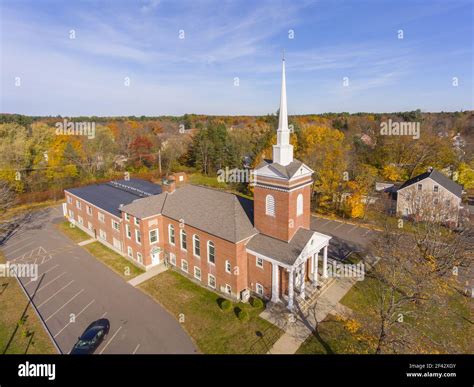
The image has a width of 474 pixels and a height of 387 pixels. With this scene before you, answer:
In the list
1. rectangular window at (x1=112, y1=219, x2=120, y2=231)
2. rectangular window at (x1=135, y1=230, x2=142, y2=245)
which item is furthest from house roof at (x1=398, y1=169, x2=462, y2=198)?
rectangular window at (x1=112, y1=219, x2=120, y2=231)

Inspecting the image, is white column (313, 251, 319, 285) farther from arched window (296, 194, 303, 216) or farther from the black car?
the black car

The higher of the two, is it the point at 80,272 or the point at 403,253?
the point at 403,253

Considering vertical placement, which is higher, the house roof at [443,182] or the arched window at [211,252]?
the house roof at [443,182]

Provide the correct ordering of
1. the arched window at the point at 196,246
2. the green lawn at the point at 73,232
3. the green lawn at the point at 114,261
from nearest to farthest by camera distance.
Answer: the arched window at the point at 196,246 < the green lawn at the point at 114,261 < the green lawn at the point at 73,232

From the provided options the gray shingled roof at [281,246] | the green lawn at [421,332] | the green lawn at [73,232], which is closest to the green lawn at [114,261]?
the green lawn at [73,232]

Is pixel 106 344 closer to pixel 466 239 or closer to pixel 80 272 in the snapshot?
pixel 80 272

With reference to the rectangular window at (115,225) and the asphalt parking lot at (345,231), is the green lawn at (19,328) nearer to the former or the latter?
the rectangular window at (115,225)

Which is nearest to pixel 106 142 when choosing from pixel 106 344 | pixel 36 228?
pixel 36 228
